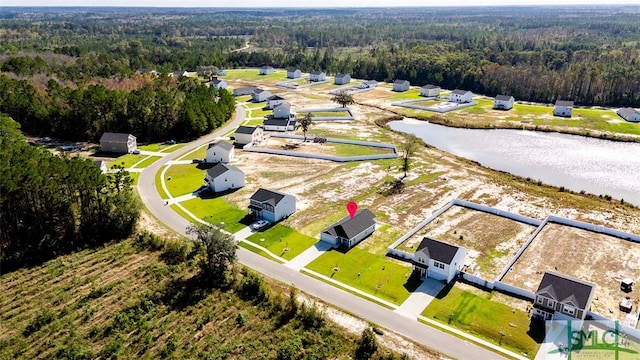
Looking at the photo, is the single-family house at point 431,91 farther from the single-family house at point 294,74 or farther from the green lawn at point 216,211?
the green lawn at point 216,211

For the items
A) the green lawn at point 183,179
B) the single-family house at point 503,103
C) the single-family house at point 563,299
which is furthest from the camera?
the single-family house at point 503,103

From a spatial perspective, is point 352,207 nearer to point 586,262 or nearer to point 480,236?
point 480,236

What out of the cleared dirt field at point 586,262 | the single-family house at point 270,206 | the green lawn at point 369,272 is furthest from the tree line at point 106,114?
the cleared dirt field at point 586,262

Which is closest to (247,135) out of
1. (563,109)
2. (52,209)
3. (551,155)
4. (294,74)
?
(52,209)

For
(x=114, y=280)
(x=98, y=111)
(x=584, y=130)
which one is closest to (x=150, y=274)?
(x=114, y=280)

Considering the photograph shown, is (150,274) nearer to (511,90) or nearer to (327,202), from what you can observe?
(327,202)
